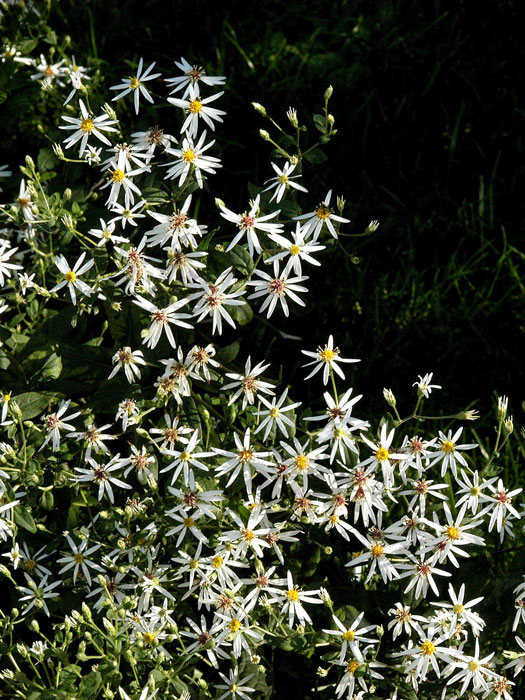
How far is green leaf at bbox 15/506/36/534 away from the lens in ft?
8.53

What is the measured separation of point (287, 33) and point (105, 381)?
102 inches

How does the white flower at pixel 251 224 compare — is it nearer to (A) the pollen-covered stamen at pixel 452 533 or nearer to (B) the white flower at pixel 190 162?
(B) the white flower at pixel 190 162

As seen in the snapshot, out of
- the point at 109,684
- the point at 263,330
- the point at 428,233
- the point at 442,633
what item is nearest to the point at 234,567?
the point at 109,684

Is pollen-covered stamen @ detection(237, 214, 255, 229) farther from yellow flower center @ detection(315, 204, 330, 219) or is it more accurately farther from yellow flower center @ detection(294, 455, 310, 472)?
yellow flower center @ detection(294, 455, 310, 472)

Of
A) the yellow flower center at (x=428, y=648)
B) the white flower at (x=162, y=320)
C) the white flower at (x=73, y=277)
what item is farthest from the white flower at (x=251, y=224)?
the yellow flower center at (x=428, y=648)

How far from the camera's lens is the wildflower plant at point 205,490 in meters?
2.57

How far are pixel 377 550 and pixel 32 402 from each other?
1249mm

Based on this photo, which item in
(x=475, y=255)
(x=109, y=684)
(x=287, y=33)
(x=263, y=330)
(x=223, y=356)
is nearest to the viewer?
(x=109, y=684)

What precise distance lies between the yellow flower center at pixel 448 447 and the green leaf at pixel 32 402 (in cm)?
133

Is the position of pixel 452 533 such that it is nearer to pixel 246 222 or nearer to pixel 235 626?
pixel 235 626

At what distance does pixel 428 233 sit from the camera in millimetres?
4113

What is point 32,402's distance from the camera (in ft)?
8.97

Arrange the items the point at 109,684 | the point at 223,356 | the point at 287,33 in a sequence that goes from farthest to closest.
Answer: the point at 287,33 < the point at 223,356 < the point at 109,684

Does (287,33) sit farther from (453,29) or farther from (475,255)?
(475,255)
